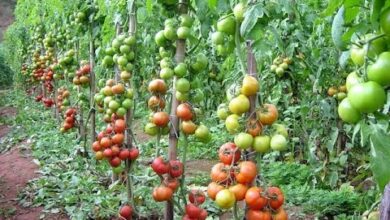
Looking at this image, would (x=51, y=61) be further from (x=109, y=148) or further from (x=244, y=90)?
(x=244, y=90)

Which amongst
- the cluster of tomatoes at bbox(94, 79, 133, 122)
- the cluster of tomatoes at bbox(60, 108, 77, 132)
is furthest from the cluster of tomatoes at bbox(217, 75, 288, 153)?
the cluster of tomatoes at bbox(60, 108, 77, 132)

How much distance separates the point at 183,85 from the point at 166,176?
573mm

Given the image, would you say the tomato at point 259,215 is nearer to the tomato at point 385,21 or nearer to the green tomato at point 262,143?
the green tomato at point 262,143

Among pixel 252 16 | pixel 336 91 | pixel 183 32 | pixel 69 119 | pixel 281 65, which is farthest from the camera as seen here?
pixel 69 119

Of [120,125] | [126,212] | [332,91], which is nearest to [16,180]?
[120,125]

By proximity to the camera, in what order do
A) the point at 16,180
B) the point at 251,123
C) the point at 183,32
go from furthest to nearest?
1. the point at 16,180
2. the point at 183,32
3. the point at 251,123

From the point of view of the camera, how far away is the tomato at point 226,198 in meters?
1.81

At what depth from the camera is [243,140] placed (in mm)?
1811

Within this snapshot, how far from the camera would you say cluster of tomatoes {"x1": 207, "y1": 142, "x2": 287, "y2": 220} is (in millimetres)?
1808

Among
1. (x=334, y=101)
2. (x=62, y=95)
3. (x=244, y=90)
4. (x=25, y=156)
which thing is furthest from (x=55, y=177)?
(x=244, y=90)

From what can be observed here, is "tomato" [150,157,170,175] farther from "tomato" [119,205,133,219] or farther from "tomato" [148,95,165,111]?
"tomato" [119,205,133,219]

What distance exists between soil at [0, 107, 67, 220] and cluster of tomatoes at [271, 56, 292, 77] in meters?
2.53

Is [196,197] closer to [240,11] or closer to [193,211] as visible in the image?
[193,211]

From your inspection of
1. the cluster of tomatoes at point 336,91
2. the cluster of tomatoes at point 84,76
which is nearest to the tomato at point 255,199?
the cluster of tomatoes at point 336,91
